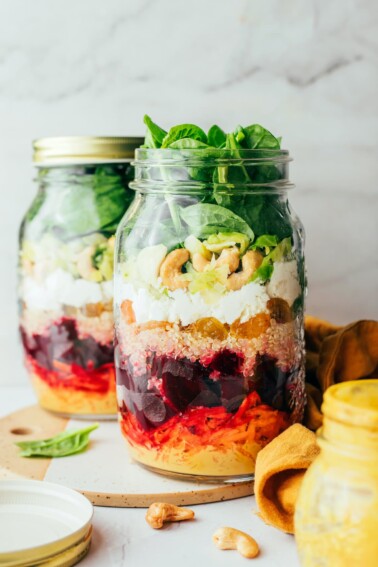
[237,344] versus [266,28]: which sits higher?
[266,28]

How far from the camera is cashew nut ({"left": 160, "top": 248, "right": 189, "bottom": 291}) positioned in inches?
37.8

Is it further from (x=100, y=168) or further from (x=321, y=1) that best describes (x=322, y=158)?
(x=100, y=168)

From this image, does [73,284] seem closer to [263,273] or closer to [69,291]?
[69,291]

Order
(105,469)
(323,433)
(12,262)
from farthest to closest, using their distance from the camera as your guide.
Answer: (12,262)
(105,469)
(323,433)

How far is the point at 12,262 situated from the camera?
1.50m

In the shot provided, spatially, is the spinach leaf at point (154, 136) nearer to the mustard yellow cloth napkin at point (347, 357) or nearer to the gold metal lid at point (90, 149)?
the gold metal lid at point (90, 149)

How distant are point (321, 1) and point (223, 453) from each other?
2.63 ft

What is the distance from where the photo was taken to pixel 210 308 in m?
0.96

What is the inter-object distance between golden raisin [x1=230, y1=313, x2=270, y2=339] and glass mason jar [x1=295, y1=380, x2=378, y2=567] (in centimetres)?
23

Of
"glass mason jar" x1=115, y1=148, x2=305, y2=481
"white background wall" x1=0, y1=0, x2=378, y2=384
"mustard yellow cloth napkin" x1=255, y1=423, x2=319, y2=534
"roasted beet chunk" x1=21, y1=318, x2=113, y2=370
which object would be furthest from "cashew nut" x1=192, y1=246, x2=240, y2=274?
"white background wall" x1=0, y1=0, x2=378, y2=384

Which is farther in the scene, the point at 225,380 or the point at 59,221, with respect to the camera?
the point at 59,221

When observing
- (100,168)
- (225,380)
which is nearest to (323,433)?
(225,380)

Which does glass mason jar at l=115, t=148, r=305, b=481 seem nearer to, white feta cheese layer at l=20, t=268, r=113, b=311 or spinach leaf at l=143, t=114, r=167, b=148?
spinach leaf at l=143, t=114, r=167, b=148

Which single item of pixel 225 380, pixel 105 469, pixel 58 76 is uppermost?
pixel 58 76
